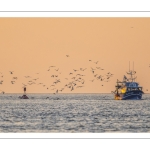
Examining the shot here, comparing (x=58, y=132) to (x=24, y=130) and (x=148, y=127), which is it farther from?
(x=148, y=127)

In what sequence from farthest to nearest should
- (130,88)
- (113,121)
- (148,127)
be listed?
(130,88), (113,121), (148,127)

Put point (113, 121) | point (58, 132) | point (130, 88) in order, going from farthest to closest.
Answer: point (130, 88)
point (113, 121)
point (58, 132)
